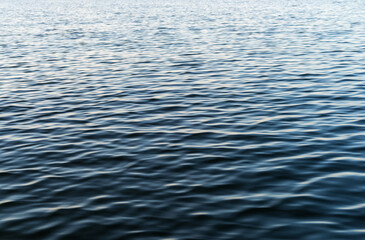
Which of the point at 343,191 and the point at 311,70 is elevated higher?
the point at 343,191

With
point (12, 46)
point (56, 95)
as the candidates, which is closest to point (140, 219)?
point (56, 95)

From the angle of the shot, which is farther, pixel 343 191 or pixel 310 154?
pixel 310 154

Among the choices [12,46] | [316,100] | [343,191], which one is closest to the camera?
[343,191]

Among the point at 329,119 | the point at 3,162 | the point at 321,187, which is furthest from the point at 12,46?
the point at 321,187

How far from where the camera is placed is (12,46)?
3716cm

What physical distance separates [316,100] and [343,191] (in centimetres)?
835

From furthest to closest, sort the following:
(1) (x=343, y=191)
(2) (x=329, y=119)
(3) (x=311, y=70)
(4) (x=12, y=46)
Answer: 1. (4) (x=12, y=46)
2. (3) (x=311, y=70)
3. (2) (x=329, y=119)
4. (1) (x=343, y=191)

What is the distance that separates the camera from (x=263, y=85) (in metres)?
21.3

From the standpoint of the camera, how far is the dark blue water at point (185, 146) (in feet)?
30.9

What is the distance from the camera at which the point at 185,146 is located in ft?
44.8

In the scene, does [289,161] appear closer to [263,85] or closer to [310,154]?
[310,154]

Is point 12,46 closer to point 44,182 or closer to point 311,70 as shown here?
point 311,70

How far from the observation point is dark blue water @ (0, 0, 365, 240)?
30.9 feet

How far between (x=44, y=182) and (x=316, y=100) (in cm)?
1153
